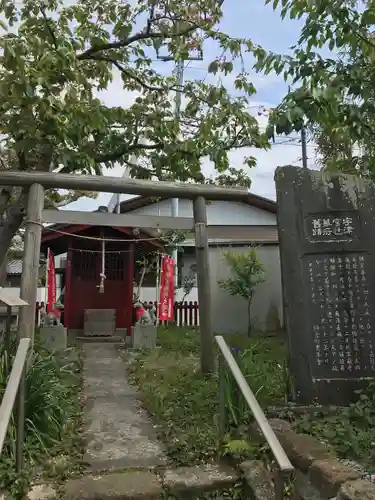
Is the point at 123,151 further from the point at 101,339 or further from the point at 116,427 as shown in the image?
the point at 101,339

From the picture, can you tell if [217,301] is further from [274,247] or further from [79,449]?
[79,449]

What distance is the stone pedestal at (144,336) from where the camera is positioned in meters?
11.2

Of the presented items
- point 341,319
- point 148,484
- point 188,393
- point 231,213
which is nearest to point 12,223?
point 188,393

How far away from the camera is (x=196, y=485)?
3.96 meters

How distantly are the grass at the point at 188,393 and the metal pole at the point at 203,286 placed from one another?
11.9 inches

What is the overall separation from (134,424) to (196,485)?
1813 mm

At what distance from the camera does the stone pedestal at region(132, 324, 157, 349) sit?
Result: 11.2 m

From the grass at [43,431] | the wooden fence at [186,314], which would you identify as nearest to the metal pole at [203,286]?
the grass at [43,431]

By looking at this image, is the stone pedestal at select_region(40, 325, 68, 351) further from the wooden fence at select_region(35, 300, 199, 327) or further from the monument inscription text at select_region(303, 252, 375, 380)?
the monument inscription text at select_region(303, 252, 375, 380)

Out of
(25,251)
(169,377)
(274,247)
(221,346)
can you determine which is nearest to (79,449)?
(221,346)

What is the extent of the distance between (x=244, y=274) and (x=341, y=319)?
876 centimetres

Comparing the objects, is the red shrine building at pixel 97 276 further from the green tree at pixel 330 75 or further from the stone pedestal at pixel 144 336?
the green tree at pixel 330 75

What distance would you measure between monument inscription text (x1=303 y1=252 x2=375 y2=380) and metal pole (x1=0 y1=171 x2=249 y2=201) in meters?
2.49

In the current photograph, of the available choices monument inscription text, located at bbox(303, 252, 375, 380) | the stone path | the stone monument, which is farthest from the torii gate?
monument inscription text, located at bbox(303, 252, 375, 380)
